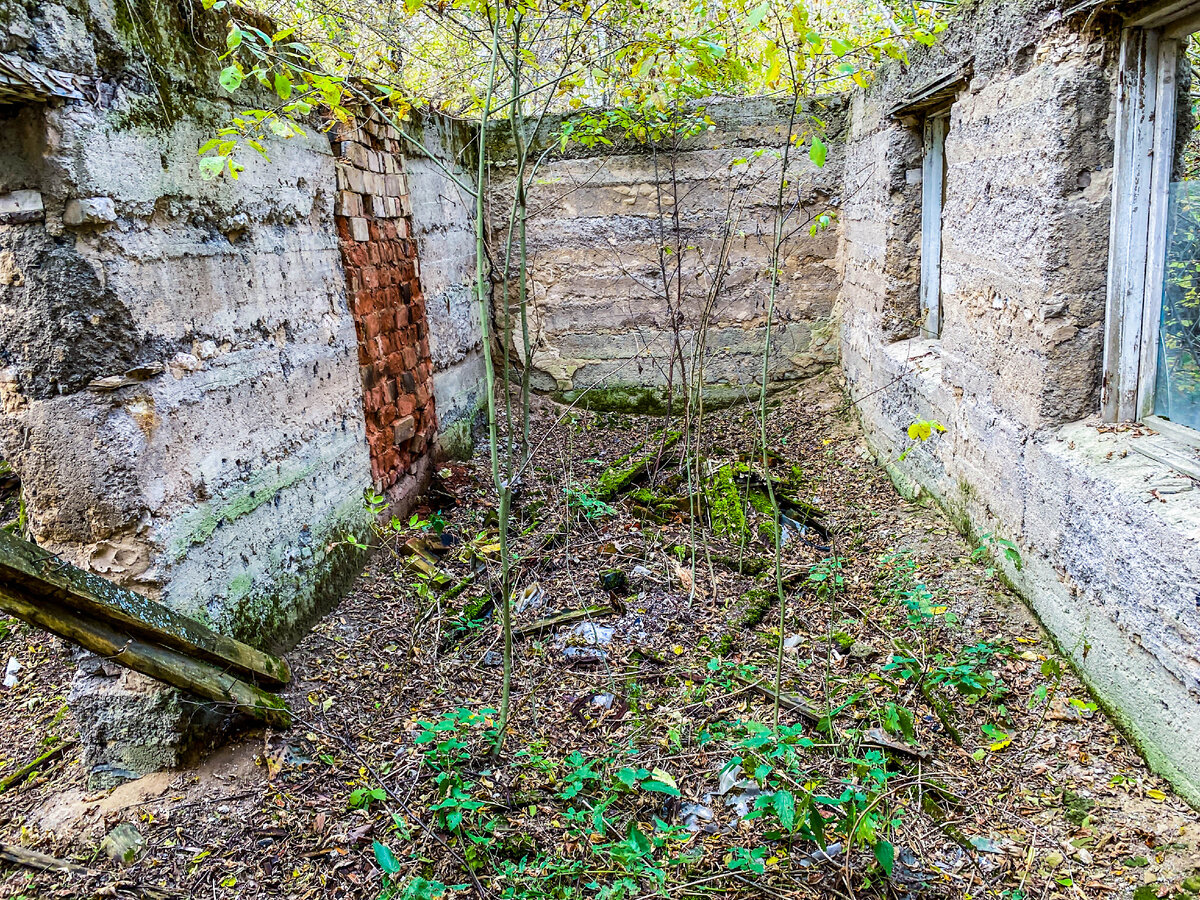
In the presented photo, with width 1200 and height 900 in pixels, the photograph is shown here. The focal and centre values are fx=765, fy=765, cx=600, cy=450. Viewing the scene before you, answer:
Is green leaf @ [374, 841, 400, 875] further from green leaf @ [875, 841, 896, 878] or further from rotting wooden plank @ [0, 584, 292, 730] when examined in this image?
green leaf @ [875, 841, 896, 878]

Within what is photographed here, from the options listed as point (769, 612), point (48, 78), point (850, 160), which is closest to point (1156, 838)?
point (769, 612)

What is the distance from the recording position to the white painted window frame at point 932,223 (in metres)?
4.36

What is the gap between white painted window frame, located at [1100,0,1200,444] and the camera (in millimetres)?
2426

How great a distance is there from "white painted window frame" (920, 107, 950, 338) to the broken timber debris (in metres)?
3.93

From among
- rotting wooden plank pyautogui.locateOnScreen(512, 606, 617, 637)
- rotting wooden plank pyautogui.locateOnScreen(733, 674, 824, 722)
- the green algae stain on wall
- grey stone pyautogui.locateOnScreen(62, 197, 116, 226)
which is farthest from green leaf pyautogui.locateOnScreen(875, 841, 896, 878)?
grey stone pyautogui.locateOnScreen(62, 197, 116, 226)

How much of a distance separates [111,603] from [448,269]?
3640 mm

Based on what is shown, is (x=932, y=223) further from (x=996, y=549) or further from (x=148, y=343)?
(x=148, y=343)

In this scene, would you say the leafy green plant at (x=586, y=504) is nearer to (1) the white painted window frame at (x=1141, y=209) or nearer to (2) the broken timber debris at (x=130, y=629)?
(2) the broken timber debris at (x=130, y=629)

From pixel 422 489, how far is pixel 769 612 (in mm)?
2194

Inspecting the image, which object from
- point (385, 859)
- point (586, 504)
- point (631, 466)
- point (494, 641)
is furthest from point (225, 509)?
point (631, 466)

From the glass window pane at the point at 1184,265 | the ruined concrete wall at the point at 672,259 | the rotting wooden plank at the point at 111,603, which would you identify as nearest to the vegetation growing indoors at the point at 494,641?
the rotting wooden plank at the point at 111,603

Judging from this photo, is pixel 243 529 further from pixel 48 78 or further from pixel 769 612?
pixel 769 612

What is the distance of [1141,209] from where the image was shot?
8.26ft

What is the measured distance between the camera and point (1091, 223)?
263 centimetres
